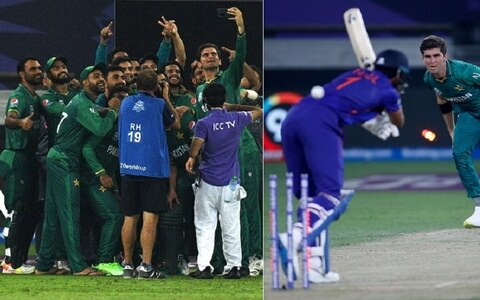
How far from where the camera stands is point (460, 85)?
1212 cm

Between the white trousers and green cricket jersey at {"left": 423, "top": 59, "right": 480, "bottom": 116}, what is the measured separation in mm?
3059

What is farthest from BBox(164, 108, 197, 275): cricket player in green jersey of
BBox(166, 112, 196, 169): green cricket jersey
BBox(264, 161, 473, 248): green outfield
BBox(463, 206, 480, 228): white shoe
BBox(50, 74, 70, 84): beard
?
BBox(463, 206, 480, 228): white shoe

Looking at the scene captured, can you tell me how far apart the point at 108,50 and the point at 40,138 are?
98 cm

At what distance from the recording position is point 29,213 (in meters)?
10.5

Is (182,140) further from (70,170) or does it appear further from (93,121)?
(70,170)

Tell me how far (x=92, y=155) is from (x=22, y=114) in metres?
0.71

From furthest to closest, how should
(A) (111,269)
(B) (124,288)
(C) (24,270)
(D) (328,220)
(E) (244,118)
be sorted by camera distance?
(C) (24,270) < (A) (111,269) < (E) (244,118) < (B) (124,288) < (D) (328,220)

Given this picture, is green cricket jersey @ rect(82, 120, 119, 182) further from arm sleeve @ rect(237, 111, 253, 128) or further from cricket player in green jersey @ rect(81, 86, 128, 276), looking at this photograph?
arm sleeve @ rect(237, 111, 253, 128)

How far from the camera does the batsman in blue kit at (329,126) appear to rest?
8.80 m

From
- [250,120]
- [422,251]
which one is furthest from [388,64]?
[422,251]

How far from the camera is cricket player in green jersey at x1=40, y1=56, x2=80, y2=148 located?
10406 mm

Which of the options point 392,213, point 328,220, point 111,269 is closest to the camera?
point 328,220

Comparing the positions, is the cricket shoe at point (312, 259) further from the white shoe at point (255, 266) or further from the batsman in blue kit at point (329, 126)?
the white shoe at point (255, 266)

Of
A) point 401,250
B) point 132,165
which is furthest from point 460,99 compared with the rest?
point 132,165
